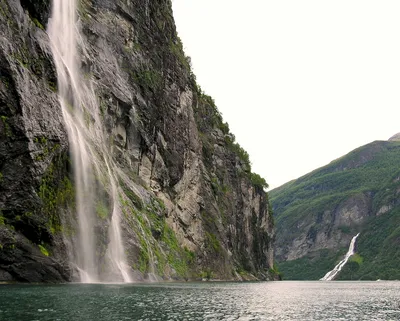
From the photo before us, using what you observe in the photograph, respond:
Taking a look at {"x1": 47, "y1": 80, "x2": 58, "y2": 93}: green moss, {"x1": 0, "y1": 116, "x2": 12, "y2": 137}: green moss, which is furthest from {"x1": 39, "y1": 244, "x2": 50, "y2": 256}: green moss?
{"x1": 47, "y1": 80, "x2": 58, "y2": 93}: green moss

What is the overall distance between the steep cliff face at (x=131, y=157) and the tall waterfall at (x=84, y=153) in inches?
42.7

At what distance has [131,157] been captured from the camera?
5722 centimetres

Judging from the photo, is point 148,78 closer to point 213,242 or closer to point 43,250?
point 213,242

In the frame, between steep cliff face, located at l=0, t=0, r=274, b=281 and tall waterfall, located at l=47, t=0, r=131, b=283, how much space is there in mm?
1084

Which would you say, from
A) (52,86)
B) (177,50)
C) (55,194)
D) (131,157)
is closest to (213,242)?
(131,157)

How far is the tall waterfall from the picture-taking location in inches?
1395

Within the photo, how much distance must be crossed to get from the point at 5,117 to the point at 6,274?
33.0ft

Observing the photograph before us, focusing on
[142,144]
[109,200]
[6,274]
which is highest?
[142,144]

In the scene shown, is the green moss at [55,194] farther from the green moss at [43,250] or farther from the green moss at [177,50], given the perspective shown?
the green moss at [177,50]

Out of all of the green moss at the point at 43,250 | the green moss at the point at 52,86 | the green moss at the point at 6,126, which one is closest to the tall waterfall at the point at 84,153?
the green moss at the point at 52,86

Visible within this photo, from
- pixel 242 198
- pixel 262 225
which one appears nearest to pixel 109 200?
pixel 242 198

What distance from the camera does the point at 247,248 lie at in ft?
343

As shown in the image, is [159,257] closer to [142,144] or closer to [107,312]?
[142,144]

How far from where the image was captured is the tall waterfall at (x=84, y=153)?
35.4 m
